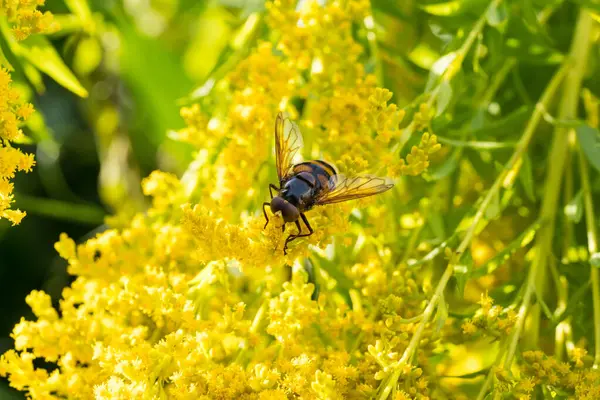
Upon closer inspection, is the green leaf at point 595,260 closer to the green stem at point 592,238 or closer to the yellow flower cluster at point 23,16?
the green stem at point 592,238

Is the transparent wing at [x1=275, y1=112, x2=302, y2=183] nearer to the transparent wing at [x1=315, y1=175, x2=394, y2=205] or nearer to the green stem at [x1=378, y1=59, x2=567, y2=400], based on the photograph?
the transparent wing at [x1=315, y1=175, x2=394, y2=205]

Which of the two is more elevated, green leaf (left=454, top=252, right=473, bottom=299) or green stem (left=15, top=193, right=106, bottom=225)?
green stem (left=15, top=193, right=106, bottom=225)

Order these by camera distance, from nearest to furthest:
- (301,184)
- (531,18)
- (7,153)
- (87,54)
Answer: (7,153) < (301,184) < (531,18) < (87,54)

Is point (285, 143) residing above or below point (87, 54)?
below

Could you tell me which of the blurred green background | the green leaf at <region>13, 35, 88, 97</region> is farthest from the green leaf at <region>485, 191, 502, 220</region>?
the green leaf at <region>13, 35, 88, 97</region>

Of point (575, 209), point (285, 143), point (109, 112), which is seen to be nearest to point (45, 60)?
point (285, 143)

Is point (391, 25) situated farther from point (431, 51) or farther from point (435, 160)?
point (435, 160)

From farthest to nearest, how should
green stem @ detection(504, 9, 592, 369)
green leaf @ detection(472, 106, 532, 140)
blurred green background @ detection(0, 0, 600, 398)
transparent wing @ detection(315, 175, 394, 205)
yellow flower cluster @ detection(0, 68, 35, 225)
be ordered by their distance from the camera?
1. blurred green background @ detection(0, 0, 600, 398)
2. green leaf @ detection(472, 106, 532, 140)
3. green stem @ detection(504, 9, 592, 369)
4. transparent wing @ detection(315, 175, 394, 205)
5. yellow flower cluster @ detection(0, 68, 35, 225)

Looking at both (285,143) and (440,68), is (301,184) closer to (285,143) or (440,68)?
(285,143)
